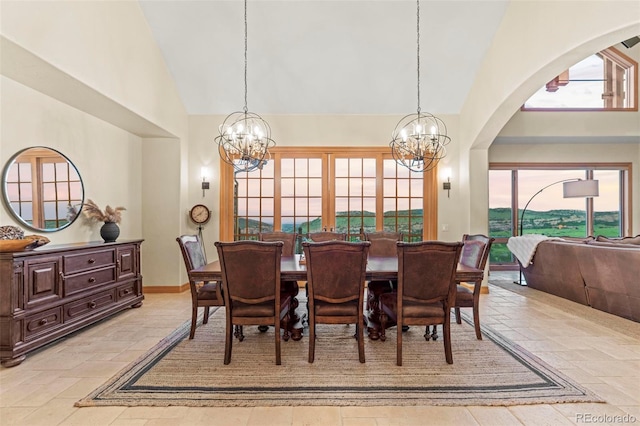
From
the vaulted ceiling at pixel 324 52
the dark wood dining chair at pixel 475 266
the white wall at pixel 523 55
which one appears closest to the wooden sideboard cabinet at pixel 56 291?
the vaulted ceiling at pixel 324 52

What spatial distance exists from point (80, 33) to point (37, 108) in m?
0.89

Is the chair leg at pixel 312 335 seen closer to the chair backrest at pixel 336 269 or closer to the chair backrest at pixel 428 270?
the chair backrest at pixel 336 269

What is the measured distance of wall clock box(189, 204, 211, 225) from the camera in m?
5.15

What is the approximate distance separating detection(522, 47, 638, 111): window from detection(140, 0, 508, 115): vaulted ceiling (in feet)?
7.27

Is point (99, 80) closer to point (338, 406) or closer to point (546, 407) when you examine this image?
point (338, 406)

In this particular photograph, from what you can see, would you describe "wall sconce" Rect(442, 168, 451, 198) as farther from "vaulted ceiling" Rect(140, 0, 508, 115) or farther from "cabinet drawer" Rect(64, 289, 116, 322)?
"cabinet drawer" Rect(64, 289, 116, 322)

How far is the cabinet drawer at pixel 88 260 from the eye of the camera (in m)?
3.04

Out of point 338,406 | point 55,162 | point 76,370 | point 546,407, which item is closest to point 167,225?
point 55,162

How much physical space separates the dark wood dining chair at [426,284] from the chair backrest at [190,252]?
A: 6.23 feet

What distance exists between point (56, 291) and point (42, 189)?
110 cm

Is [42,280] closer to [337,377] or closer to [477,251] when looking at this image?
[337,377]

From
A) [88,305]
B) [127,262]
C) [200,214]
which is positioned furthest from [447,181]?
[88,305]

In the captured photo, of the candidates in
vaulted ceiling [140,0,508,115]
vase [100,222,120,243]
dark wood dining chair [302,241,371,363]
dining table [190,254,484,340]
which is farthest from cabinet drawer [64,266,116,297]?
vaulted ceiling [140,0,508,115]

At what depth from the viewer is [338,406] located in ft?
6.52
